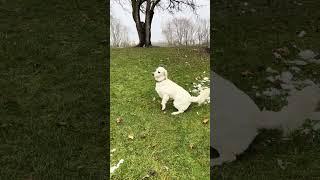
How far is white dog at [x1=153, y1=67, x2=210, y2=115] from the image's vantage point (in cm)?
1236

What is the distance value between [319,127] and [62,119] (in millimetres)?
6233

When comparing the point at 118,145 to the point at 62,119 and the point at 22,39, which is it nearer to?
the point at 62,119

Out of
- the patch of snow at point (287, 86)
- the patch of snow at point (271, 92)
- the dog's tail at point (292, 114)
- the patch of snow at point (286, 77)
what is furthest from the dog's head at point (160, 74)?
the patch of snow at point (286, 77)

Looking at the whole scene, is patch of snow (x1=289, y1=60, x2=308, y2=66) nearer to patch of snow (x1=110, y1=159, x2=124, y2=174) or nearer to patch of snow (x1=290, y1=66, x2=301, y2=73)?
patch of snow (x1=290, y1=66, x2=301, y2=73)

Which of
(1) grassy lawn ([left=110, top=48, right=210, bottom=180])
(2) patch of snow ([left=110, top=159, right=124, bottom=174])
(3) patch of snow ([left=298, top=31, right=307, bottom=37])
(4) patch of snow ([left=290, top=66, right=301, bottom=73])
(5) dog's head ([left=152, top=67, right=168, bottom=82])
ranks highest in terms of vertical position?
(3) patch of snow ([left=298, top=31, right=307, bottom=37])

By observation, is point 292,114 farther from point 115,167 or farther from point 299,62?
point 115,167

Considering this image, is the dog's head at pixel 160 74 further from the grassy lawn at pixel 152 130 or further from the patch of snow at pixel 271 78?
Answer: the patch of snow at pixel 271 78

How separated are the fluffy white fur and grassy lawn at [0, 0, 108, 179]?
2.59 metres

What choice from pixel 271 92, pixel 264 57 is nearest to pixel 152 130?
pixel 271 92

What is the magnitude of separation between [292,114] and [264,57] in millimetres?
4548

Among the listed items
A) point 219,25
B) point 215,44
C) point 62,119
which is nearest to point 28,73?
point 62,119

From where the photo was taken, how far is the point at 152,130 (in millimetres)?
12211

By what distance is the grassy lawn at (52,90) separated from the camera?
1123 centimetres

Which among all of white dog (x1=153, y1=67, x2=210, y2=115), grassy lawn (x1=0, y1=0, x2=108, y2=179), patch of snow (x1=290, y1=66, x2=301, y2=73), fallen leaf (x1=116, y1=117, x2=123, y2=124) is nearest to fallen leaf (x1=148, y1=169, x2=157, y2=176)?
grassy lawn (x1=0, y1=0, x2=108, y2=179)
